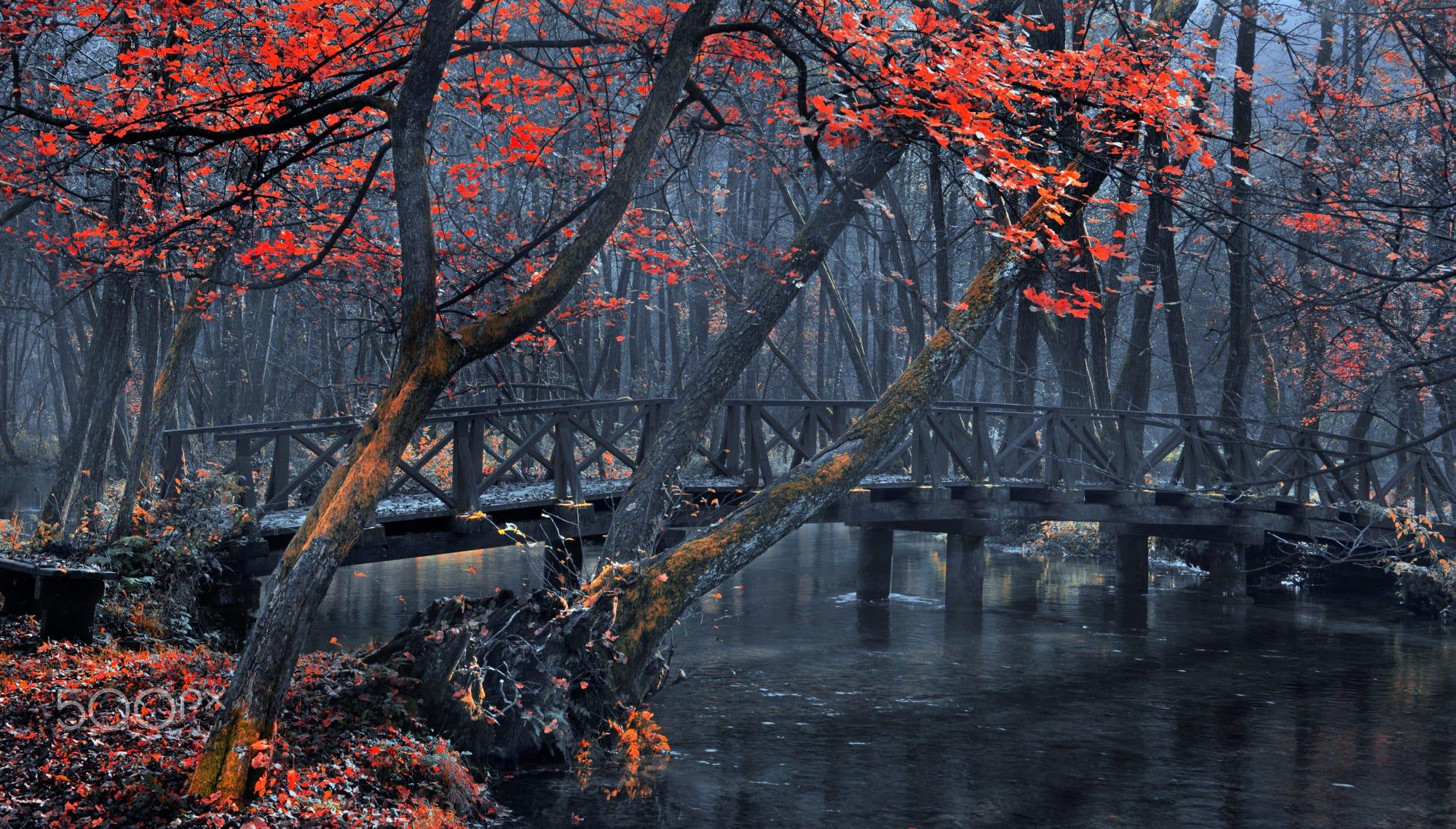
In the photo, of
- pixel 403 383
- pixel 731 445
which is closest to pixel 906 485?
pixel 731 445

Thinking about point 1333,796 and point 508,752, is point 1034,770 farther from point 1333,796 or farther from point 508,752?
point 508,752

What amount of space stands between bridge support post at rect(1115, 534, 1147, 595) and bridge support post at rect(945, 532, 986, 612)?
287 cm

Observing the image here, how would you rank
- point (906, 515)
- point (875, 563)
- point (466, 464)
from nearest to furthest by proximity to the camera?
point (466, 464) → point (906, 515) → point (875, 563)

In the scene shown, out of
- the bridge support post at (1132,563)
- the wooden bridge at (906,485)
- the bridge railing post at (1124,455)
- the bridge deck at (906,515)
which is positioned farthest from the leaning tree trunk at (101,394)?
the bridge support post at (1132,563)

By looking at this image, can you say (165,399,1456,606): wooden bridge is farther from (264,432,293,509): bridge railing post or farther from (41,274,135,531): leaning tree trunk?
(41,274,135,531): leaning tree trunk

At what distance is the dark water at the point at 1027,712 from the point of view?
27.7 ft

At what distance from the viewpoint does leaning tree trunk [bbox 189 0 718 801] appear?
Answer: 19.5 feet

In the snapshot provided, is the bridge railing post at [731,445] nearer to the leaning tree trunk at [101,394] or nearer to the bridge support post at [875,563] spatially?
the bridge support post at [875,563]

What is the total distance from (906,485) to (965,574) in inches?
87.4

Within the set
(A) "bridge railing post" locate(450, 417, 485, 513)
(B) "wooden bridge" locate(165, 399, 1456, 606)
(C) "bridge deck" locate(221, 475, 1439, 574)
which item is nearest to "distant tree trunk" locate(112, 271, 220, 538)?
(B) "wooden bridge" locate(165, 399, 1456, 606)

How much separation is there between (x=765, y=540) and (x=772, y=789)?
6.26 ft

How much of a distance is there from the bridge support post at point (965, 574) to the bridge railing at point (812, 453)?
1.00m

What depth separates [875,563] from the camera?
1730 cm

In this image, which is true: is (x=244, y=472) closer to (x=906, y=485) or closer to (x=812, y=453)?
(x=812, y=453)
